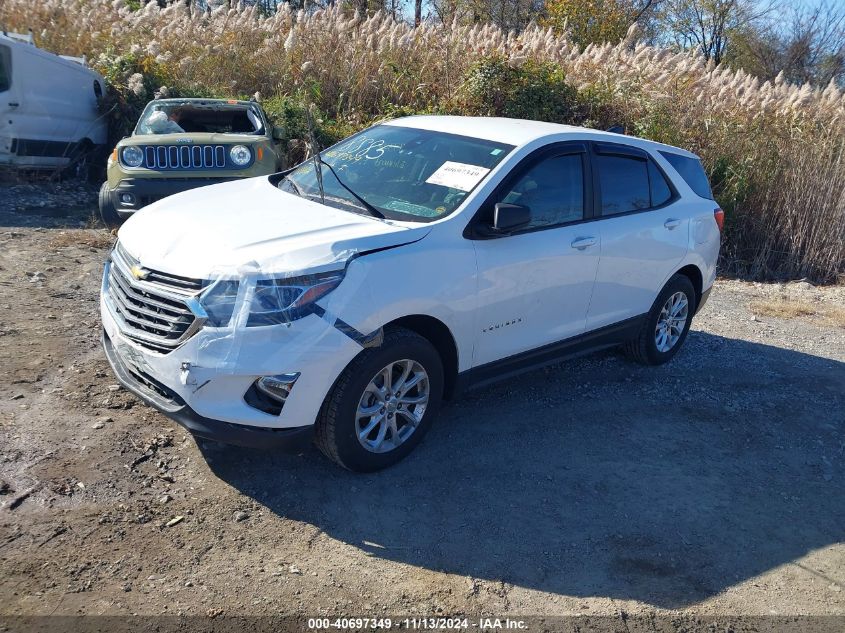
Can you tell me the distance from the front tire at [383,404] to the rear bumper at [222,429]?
18cm

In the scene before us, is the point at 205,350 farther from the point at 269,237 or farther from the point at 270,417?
the point at 269,237

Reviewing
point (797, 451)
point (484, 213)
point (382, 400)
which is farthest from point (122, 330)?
point (797, 451)

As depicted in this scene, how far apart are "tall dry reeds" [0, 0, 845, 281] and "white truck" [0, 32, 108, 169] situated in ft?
2.95

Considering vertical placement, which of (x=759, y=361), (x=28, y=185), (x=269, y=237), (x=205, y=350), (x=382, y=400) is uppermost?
(x=269, y=237)

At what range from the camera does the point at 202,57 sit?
14.4 metres

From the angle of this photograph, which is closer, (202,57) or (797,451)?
(797,451)

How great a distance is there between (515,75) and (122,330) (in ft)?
33.5

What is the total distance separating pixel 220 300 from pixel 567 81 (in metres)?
11.1

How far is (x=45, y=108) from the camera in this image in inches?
453

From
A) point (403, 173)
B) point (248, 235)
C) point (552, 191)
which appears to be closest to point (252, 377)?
point (248, 235)

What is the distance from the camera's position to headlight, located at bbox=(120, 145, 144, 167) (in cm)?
870

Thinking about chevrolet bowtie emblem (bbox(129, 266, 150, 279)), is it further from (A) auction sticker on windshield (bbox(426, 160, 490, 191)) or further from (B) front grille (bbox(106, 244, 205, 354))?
(A) auction sticker on windshield (bbox(426, 160, 490, 191))

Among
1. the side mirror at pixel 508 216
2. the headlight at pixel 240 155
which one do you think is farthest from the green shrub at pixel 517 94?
the side mirror at pixel 508 216

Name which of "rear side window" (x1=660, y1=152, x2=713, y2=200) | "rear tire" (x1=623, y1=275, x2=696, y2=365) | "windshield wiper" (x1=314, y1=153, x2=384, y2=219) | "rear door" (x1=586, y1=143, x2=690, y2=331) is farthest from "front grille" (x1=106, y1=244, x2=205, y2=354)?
"rear side window" (x1=660, y1=152, x2=713, y2=200)
